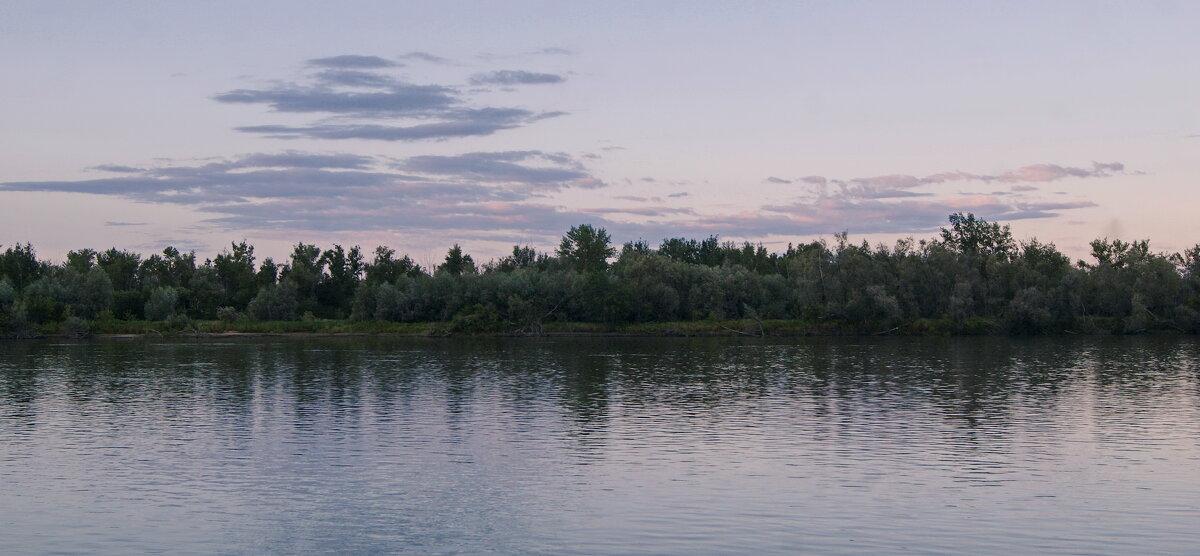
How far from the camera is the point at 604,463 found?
29.9 metres

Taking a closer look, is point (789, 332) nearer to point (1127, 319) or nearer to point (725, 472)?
point (1127, 319)

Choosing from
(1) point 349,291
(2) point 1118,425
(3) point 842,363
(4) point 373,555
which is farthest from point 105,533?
(1) point 349,291

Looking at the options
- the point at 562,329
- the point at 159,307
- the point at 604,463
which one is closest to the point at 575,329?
the point at 562,329

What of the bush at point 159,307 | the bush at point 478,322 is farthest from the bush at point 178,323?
the bush at point 478,322

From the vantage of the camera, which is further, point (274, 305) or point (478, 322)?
point (274, 305)

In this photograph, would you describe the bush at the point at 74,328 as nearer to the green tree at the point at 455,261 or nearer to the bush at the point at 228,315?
the bush at the point at 228,315

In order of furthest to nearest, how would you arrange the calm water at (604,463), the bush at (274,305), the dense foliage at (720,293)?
1. the bush at (274,305)
2. the dense foliage at (720,293)
3. the calm water at (604,463)

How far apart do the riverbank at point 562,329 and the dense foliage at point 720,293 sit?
38cm

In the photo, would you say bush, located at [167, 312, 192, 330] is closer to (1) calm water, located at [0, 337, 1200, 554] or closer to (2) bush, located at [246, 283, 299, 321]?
(2) bush, located at [246, 283, 299, 321]

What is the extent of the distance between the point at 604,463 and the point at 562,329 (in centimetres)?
9177

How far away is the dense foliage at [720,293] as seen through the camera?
114 metres

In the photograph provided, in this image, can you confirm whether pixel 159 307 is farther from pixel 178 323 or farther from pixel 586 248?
pixel 586 248

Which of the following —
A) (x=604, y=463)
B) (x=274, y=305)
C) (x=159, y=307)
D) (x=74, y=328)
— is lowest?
(x=604, y=463)

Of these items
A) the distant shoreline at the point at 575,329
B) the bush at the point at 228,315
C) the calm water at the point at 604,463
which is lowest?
the calm water at the point at 604,463
